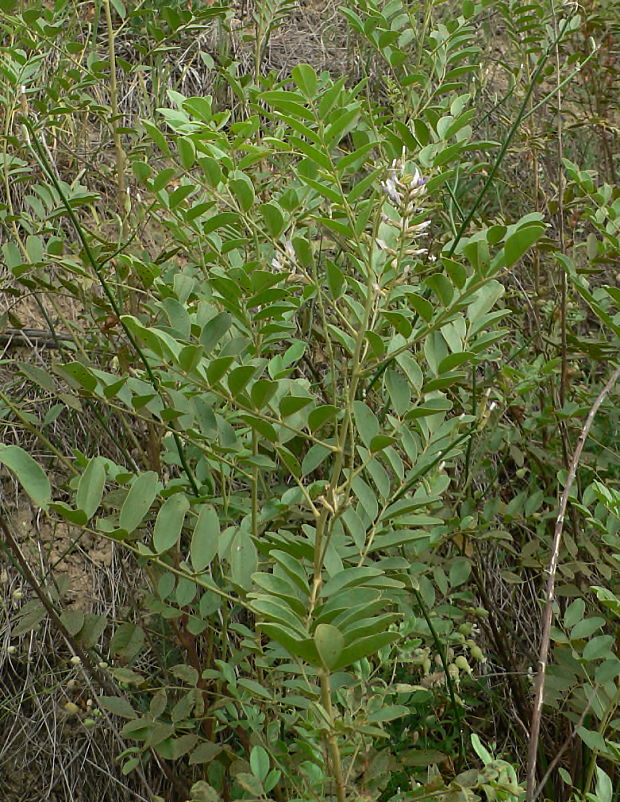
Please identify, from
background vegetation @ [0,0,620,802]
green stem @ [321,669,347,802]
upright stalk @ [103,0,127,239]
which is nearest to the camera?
green stem @ [321,669,347,802]

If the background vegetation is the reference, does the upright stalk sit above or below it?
above

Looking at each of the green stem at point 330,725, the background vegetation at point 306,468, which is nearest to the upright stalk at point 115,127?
the background vegetation at point 306,468

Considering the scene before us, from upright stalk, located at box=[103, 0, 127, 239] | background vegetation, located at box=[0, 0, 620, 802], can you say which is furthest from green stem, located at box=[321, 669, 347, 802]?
upright stalk, located at box=[103, 0, 127, 239]

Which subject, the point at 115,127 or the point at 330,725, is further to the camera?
the point at 115,127

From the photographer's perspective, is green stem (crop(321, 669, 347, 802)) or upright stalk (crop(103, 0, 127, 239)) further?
upright stalk (crop(103, 0, 127, 239))

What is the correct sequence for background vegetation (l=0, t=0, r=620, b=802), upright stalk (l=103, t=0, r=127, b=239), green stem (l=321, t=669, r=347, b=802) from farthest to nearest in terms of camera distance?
upright stalk (l=103, t=0, r=127, b=239)
background vegetation (l=0, t=0, r=620, b=802)
green stem (l=321, t=669, r=347, b=802)

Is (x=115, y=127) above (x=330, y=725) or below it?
above

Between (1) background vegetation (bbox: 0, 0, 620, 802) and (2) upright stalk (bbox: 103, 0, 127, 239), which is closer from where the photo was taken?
(1) background vegetation (bbox: 0, 0, 620, 802)

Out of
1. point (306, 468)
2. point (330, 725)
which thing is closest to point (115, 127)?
point (306, 468)

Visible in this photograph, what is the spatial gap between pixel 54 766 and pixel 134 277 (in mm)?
834

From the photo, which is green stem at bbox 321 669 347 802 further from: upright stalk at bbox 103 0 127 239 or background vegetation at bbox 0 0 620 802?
upright stalk at bbox 103 0 127 239

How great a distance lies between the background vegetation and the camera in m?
0.82

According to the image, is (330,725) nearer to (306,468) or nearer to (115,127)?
(306,468)

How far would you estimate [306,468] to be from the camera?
936 mm
